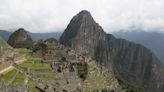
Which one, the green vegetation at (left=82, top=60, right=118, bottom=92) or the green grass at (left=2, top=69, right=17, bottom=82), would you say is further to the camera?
the green vegetation at (left=82, top=60, right=118, bottom=92)

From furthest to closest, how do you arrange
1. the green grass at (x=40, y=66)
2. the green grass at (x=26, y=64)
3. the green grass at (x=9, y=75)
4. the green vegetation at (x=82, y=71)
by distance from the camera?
the green vegetation at (x=82, y=71)
the green grass at (x=40, y=66)
the green grass at (x=26, y=64)
the green grass at (x=9, y=75)

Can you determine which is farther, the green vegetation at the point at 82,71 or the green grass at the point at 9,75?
the green vegetation at the point at 82,71

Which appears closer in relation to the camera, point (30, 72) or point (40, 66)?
point (30, 72)

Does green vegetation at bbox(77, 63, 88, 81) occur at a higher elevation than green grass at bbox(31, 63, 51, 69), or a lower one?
lower

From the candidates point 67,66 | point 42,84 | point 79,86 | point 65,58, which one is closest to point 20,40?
point 65,58

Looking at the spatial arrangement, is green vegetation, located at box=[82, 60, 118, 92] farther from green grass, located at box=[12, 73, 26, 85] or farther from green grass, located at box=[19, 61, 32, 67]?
green grass, located at box=[12, 73, 26, 85]

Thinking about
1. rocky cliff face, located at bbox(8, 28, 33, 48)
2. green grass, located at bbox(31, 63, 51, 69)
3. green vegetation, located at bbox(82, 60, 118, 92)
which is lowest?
green vegetation, located at bbox(82, 60, 118, 92)

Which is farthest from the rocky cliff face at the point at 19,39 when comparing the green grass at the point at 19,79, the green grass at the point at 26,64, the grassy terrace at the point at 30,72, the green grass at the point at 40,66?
the green grass at the point at 19,79

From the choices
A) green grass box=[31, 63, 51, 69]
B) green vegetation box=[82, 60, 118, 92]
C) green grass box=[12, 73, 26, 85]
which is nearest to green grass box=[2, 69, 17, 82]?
green grass box=[12, 73, 26, 85]

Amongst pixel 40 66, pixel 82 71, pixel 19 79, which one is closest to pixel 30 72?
pixel 19 79

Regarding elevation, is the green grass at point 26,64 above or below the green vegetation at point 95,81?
above

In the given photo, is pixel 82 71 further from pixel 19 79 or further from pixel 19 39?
pixel 19 39

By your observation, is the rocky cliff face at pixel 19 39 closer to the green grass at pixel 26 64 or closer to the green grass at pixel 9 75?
the green grass at pixel 26 64
